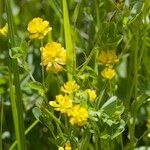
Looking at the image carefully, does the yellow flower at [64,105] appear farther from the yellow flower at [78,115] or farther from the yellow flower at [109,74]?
the yellow flower at [109,74]

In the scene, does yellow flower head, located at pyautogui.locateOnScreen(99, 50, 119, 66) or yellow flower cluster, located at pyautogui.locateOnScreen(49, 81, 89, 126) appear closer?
yellow flower cluster, located at pyautogui.locateOnScreen(49, 81, 89, 126)

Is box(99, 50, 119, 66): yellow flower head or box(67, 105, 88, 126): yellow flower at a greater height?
box(99, 50, 119, 66): yellow flower head

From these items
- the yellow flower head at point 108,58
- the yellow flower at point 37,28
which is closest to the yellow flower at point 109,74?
the yellow flower head at point 108,58

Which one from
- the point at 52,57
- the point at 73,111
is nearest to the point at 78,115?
the point at 73,111

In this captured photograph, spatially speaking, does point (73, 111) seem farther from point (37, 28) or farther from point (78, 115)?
point (37, 28)

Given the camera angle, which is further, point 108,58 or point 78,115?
point 108,58

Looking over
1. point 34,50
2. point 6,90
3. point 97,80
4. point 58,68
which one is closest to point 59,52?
point 58,68

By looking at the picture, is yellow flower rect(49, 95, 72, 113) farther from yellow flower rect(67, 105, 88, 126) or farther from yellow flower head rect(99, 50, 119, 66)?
yellow flower head rect(99, 50, 119, 66)

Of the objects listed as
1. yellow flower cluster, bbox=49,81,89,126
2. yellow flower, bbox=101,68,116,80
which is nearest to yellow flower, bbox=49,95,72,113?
yellow flower cluster, bbox=49,81,89,126
